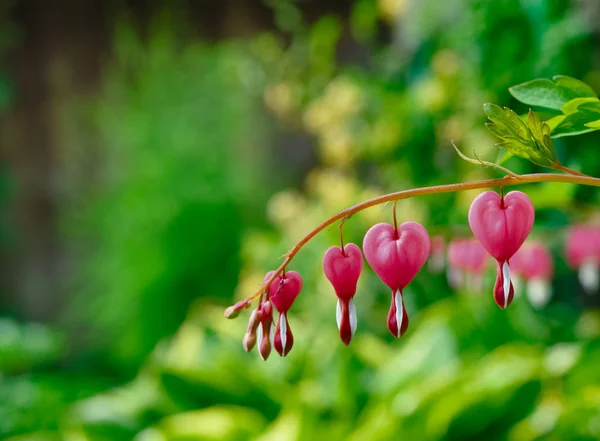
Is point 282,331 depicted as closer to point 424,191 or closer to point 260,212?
point 424,191

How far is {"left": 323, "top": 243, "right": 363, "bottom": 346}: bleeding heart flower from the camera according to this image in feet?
1.75

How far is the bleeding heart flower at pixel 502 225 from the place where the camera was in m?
0.52

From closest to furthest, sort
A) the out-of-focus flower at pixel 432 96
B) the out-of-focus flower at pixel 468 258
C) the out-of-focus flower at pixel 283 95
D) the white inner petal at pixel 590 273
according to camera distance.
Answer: the white inner petal at pixel 590 273 < the out-of-focus flower at pixel 468 258 < the out-of-focus flower at pixel 432 96 < the out-of-focus flower at pixel 283 95

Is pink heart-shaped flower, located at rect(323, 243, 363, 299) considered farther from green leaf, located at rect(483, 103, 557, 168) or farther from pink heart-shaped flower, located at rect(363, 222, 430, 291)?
green leaf, located at rect(483, 103, 557, 168)

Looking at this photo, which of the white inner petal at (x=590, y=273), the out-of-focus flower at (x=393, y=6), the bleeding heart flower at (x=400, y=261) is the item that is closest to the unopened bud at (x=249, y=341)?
the bleeding heart flower at (x=400, y=261)

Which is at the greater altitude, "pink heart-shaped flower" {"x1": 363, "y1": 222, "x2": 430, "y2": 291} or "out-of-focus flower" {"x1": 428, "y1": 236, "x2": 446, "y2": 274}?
"out-of-focus flower" {"x1": 428, "y1": 236, "x2": 446, "y2": 274}

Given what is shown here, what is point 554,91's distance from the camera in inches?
23.1

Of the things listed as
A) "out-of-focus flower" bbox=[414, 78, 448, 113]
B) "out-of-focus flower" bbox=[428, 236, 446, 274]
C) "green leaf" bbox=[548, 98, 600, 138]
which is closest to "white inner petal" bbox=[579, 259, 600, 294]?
"out-of-focus flower" bbox=[428, 236, 446, 274]

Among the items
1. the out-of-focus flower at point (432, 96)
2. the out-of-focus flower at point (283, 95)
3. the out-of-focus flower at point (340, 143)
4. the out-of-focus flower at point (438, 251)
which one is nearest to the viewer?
the out-of-focus flower at point (438, 251)

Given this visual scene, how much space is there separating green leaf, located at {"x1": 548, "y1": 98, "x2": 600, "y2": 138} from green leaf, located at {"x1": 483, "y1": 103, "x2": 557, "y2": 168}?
0.12 ft

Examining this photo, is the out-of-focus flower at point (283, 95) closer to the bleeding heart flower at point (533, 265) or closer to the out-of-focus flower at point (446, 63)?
the out-of-focus flower at point (446, 63)

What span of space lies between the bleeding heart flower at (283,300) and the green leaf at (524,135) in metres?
0.20

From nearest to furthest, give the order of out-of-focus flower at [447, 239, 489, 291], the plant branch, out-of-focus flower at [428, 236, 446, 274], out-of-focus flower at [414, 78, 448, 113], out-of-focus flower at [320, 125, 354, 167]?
the plant branch → out-of-focus flower at [447, 239, 489, 291] → out-of-focus flower at [428, 236, 446, 274] → out-of-focus flower at [414, 78, 448, 113] → out-of-focus flower at [320, 125, 354, 167]

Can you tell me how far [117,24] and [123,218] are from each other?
1.17m
